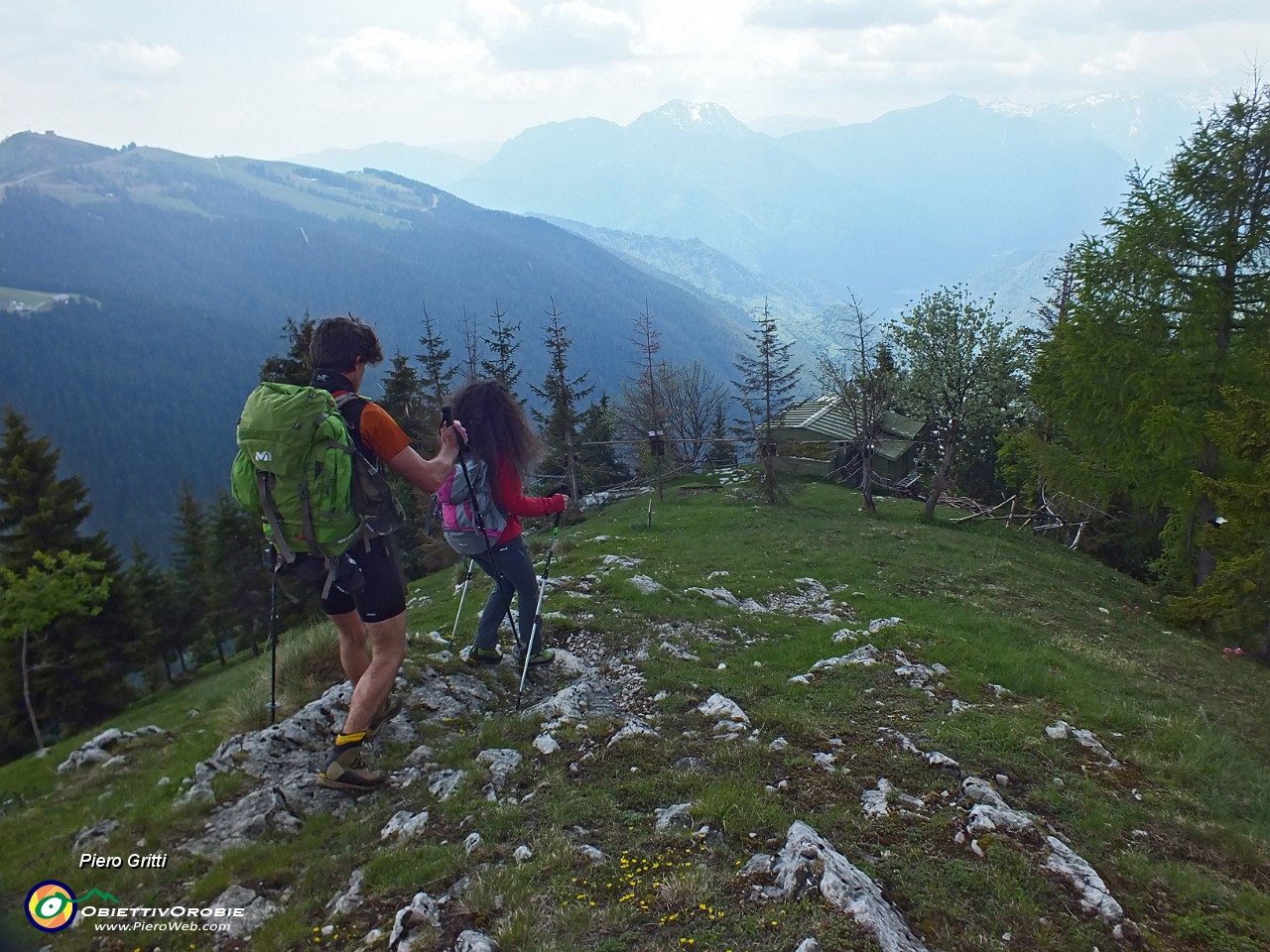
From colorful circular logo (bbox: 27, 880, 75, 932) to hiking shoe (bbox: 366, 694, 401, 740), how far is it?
222 cm

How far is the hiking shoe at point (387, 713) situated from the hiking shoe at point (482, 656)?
126cm

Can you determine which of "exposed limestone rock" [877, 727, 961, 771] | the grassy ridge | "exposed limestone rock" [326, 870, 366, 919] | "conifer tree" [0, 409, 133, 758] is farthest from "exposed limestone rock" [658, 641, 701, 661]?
"conifer tree" [0, 409, 133, 758]

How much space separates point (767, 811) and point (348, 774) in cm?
359

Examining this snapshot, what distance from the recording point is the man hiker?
5.35 metres

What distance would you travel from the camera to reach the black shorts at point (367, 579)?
17.4 feet

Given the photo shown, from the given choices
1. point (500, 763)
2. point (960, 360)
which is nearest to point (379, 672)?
point (500, 763)

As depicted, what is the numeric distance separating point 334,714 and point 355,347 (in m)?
3.90

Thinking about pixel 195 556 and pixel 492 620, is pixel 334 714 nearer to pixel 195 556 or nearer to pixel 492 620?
pixel 492 620

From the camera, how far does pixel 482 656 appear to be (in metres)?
8.34

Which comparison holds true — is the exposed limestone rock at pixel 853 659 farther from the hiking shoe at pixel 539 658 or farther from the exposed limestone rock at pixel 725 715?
the hiking shoe at pixel 539 658

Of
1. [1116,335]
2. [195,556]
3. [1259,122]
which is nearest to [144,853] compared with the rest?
[1116,335]

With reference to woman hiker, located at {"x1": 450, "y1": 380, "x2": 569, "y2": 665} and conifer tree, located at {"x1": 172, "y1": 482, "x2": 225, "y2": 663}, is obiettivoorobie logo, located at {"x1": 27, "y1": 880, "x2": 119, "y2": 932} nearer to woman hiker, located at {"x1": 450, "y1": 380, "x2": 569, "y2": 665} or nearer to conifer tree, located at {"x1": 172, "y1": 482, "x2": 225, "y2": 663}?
woman hiker, located at {"x1": 450, "y1": 380, "x2": 569, "y2": 665}

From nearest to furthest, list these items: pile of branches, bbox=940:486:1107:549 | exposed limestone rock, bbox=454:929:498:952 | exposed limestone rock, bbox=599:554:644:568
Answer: exposed limestone rock, bbox=454:929:498:952, exposed limestone rock, bbox=599:554:644:568, pile of branches, bbox=940:486:1107:549

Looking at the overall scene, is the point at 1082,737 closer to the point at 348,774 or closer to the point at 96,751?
the point at 348,774
